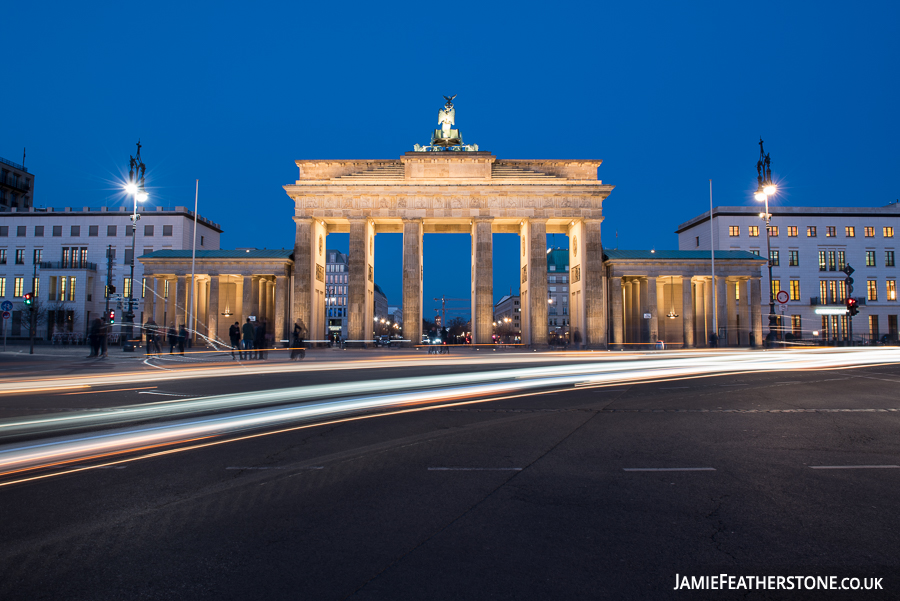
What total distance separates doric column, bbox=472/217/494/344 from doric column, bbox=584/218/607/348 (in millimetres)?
8821

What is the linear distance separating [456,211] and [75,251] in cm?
5627

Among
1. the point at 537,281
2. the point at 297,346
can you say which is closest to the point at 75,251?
the point at 297,346

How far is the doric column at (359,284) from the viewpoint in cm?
4691

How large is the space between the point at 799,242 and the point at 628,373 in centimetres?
6102

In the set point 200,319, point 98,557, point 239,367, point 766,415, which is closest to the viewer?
point 98,557

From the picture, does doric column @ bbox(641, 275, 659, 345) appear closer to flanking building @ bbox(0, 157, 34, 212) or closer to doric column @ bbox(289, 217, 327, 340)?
doric column @ bbox(289, 217, 327, 340)

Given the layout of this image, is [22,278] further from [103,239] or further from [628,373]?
[628,373]

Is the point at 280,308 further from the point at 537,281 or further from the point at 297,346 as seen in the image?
the point at 537,281

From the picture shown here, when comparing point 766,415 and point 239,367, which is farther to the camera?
point 239,367

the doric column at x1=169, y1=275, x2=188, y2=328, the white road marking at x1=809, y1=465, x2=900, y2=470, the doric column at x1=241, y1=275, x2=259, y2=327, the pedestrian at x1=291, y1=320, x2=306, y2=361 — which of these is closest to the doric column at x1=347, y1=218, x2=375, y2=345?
the doric column at x1=241, y1=275, x2=259, y2=327

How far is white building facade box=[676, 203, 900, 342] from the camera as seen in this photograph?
2436 inches

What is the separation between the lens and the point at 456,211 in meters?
47.5

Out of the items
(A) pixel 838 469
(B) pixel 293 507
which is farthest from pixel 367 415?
(A) pixel 838 469

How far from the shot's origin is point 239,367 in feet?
47.5
